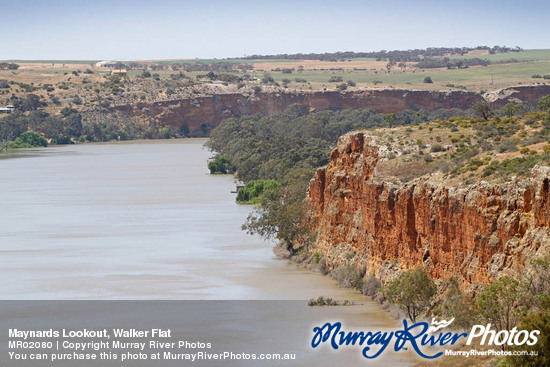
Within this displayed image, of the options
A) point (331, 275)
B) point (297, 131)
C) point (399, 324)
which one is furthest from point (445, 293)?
point (297, 131)

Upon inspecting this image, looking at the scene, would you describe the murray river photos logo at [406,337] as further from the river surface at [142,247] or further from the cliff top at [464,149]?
the cliff top at [464,149]

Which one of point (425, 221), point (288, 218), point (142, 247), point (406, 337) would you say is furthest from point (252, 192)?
point (406, 337)

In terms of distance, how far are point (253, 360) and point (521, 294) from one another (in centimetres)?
859

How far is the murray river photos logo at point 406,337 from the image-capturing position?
25.9 meters

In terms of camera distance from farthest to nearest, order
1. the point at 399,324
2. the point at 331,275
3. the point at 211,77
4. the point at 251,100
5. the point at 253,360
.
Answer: the point at 211,77
the point at 251,100
the point at 331,275
the point at 399,324
the point at 253,360

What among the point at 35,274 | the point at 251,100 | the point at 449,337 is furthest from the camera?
the point at 251,100

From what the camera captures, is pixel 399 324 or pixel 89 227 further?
pixel 89 227

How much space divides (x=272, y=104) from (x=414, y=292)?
14654 cm

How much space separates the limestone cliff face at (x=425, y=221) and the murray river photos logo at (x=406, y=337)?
5.91ft

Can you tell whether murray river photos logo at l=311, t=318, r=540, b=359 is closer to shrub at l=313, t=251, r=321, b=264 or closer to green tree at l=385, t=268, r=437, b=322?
green tree at l=385, t=268, r=437, b=322

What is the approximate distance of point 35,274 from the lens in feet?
148

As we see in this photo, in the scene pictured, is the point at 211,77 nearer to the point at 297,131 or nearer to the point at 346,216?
the point at 297,131

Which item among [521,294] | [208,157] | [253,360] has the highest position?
A: [521,294]

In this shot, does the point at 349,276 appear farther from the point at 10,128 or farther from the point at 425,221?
the point at 10,128
